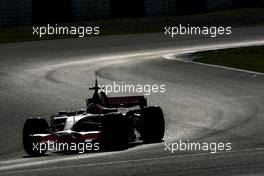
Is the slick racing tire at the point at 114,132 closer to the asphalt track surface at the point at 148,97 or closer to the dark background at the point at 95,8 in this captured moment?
the asphalt track surface at the point at 148,97

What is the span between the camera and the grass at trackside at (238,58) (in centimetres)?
2326

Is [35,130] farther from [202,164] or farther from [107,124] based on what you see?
[202,164]

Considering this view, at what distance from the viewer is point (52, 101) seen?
1772 cm

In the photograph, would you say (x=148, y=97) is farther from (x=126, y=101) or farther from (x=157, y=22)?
(x=157, y=22)

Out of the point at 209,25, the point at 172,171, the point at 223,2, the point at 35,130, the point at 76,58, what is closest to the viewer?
the point at 172,171

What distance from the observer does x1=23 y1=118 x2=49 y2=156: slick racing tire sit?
12.1 m

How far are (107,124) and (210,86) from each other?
772 cm

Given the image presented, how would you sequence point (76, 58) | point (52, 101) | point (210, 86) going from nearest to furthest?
point (52, 101), point (210, 86), point (76, 58)

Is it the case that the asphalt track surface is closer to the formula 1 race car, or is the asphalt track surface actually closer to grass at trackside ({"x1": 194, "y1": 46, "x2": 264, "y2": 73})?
the formula 1 race car

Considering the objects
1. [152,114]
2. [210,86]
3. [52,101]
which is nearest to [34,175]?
[152,114]

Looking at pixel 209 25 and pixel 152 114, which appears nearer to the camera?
pixel 152 114

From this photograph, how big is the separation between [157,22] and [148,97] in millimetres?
19164

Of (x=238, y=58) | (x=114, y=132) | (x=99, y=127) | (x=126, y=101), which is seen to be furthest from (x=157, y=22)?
(x=114, y=132)

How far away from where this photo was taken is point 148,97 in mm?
17891
